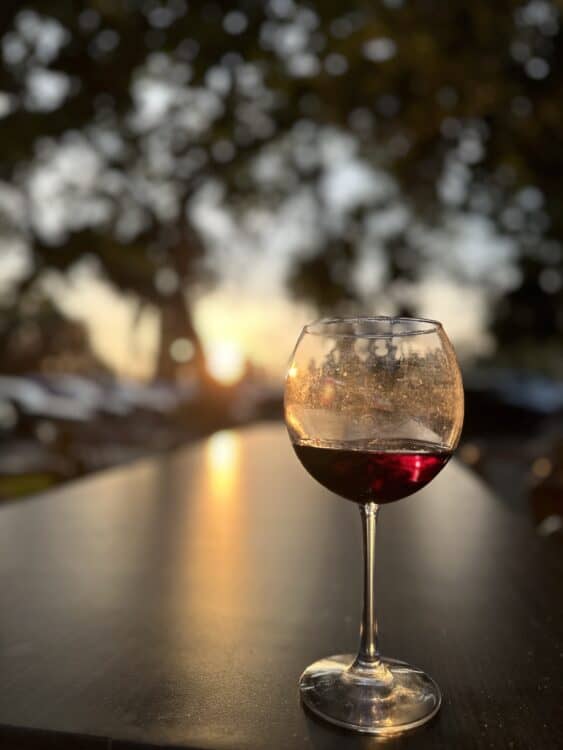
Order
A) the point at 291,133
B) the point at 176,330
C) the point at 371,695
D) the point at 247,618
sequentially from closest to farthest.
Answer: the point at 371,695 < the point at 247,618 < the point at 291,133 < the point at 176,330

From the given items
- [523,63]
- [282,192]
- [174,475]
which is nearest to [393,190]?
[282,192]

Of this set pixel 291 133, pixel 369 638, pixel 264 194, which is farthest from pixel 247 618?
pixel 264 194

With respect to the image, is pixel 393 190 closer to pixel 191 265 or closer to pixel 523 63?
pixel 191 265

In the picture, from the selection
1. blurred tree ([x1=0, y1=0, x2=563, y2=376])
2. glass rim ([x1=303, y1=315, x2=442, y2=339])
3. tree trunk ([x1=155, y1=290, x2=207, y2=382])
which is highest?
blurred tree ([x1=0, y1=0, x2=563, y2=376])

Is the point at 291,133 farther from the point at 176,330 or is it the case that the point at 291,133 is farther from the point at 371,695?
the point at 371,695

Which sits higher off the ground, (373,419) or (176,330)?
(373,419)

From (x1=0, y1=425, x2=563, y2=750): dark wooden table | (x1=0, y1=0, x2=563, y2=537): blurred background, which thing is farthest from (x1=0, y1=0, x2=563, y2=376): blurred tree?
(x1=0, y1=425, x2=563, y2=750): dark wooden table

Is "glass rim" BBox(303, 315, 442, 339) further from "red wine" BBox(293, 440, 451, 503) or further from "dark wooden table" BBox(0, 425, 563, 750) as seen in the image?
"dark wooden table" BBox(0, 425, 563, 750)
